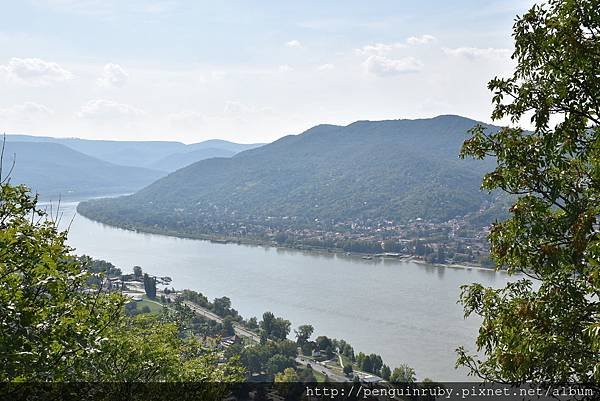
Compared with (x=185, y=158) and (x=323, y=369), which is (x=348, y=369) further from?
(x=185, y=158)

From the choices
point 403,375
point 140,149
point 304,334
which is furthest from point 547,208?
point 140,149

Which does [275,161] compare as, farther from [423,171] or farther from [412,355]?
[412,355]

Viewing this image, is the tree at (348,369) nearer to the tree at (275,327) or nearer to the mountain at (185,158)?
the tree at (275,327)

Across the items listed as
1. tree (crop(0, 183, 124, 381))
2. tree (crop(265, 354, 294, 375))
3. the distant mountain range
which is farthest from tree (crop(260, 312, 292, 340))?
the distant mountain range

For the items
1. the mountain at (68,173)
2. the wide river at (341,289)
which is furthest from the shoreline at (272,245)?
the mountain at (68,173)

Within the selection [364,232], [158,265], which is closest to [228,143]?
[364,232]
